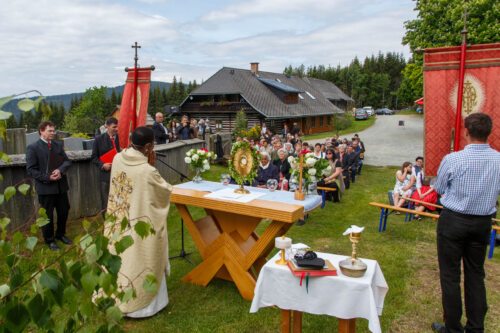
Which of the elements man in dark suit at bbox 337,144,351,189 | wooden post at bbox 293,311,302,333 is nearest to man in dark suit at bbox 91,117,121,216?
wooden post at bbox 293,311,302,333

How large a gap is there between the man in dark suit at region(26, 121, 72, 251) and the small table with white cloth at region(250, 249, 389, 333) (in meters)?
4.12

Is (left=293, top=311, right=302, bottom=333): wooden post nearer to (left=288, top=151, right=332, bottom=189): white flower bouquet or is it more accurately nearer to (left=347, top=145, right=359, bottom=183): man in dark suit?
(left=288, top=151, right=332, bottom=189): white flower bouquet

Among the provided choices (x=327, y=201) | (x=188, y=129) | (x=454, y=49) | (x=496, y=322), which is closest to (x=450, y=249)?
(x=496, y=322)

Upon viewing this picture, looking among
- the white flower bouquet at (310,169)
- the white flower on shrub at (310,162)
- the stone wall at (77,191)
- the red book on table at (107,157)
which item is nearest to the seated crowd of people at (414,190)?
the white flower bouquet at (310,169)

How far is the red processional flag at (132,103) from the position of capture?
6836 mm

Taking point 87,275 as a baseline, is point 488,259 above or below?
below

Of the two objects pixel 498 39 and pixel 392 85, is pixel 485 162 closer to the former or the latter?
pixel 498 39

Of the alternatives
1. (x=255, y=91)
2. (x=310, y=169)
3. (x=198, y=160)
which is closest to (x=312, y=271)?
(x=310, y=169)

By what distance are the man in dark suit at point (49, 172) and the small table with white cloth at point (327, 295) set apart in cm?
412

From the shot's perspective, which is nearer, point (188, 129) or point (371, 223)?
point (371, 223)

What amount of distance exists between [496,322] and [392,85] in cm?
9226

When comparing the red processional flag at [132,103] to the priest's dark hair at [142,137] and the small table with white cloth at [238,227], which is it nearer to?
the small table with white cloth at [238,227]

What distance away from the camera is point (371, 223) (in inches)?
338

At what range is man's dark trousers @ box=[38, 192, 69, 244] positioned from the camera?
20.9 ft
